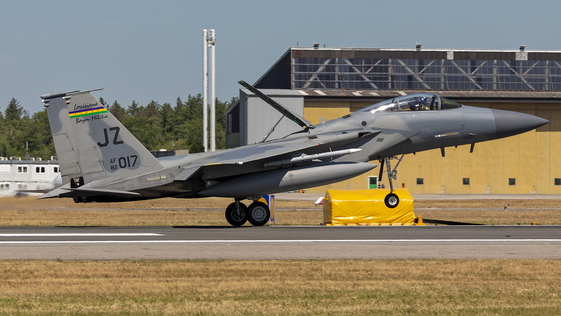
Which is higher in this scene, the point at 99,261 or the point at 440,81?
the point at 440,81

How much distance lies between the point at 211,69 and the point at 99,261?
132ft

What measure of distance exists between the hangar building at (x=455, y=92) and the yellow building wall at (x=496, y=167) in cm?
9

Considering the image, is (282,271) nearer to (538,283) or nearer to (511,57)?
(538,283)

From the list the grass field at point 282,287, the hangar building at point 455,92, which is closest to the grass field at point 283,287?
the grass field at point 282,287

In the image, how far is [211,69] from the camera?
166 feet

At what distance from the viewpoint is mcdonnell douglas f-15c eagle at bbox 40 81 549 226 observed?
60.6 feet

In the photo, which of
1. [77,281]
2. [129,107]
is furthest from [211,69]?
[129,107]

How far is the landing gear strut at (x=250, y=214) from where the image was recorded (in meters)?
19.7

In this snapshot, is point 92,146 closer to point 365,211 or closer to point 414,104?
point 365,211

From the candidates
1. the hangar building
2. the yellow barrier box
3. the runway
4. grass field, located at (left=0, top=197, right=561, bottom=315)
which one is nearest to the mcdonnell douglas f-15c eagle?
the runway

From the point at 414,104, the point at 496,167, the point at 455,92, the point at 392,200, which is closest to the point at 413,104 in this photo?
the point at 414,104

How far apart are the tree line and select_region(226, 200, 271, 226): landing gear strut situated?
110m

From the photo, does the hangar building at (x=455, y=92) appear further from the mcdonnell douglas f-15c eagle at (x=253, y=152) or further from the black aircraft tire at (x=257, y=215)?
the black aircraft tire at (x=257, y=215)

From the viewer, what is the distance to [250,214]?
19.7m
